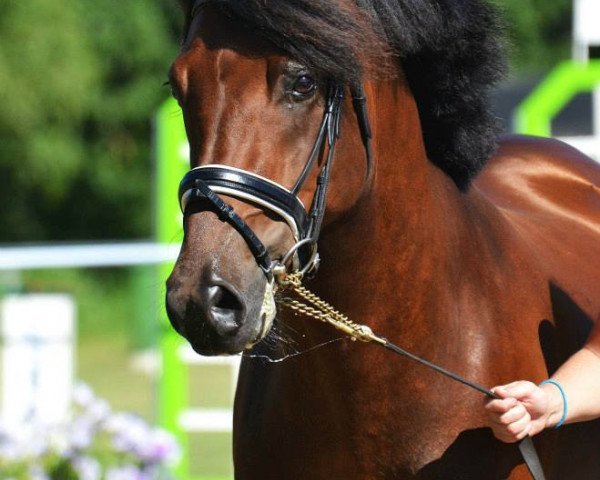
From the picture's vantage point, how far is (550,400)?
9.23 feet

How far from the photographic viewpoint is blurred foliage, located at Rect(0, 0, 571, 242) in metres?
16.1

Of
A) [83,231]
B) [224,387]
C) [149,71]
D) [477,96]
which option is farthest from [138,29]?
[477,96]

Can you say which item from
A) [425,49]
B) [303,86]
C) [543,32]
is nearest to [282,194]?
[303,86]

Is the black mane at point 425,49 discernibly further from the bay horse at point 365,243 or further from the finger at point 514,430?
the finger at point 514,430

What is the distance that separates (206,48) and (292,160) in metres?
0.30

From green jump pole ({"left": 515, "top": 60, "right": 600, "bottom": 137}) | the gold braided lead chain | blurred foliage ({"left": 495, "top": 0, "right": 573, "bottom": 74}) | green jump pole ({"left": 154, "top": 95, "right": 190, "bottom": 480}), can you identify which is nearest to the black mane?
the gold braided lead chain

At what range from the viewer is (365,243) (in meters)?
2.90

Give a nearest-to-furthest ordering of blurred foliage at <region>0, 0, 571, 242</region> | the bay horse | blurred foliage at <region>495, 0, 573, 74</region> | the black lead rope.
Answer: the bay horse, the black lead rope, blurred foliage at <region>0, 0, 571, 242</region>, blurred foliage at <region>495, 0, 573, 74</region>

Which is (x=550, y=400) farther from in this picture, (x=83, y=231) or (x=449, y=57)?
(x=83, y=231)

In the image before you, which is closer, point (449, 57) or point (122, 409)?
point (449, 57)

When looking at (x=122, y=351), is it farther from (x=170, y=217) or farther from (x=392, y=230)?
(x=392, y=230)

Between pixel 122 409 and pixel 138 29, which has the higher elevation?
pixel 122 409

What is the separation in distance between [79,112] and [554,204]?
14119 millimetres

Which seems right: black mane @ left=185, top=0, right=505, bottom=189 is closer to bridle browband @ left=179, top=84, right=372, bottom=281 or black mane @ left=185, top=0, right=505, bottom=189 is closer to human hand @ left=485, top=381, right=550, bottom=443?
bridle browband @ left=179, top=84, right=372, bottom=281
